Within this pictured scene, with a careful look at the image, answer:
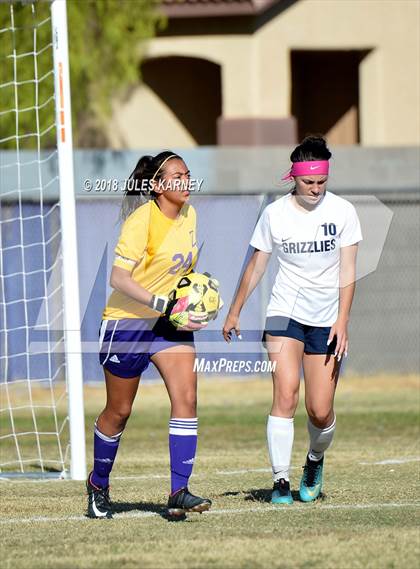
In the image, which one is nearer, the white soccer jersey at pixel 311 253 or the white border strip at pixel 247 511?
the white border strip at pixel 247 511

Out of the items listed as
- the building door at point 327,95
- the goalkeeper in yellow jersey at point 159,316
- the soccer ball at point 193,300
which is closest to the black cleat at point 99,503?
the goalkeeper in yellow jersey at point 159,316

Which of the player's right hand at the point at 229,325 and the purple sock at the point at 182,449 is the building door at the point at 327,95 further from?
the purple sock at the point at 182,449

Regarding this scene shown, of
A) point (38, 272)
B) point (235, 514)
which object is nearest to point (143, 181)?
point (235, 514)

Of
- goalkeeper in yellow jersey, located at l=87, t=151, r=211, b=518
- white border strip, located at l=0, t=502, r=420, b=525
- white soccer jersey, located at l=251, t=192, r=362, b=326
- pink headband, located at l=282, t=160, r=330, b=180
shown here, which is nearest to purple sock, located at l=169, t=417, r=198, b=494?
goalkeeper in yellow jersey, located at l=87, t=151, r=211, b=518

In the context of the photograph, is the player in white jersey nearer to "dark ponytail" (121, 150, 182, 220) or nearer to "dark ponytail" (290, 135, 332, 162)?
"dark ponytail" (290, 135, 332, 162)

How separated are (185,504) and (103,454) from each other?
2.07 ft

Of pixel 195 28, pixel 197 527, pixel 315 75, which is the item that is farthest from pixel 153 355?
pixel 315 75

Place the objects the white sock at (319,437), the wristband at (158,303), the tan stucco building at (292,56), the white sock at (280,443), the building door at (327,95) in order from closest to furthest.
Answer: the wristband at (158,303) < the white sock at (280,443) < the white sock at (319,437) < the tan stucco building at (292,56) < the building door at (327,95)

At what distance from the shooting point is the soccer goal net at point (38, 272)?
9.98 m

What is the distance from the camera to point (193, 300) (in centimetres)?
727

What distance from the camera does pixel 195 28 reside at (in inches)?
888

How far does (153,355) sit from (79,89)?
14.3m

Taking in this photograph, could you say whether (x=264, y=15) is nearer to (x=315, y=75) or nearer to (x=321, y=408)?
(x=315, y=75)

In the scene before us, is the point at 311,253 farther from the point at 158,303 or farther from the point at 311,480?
the point at 311,480
